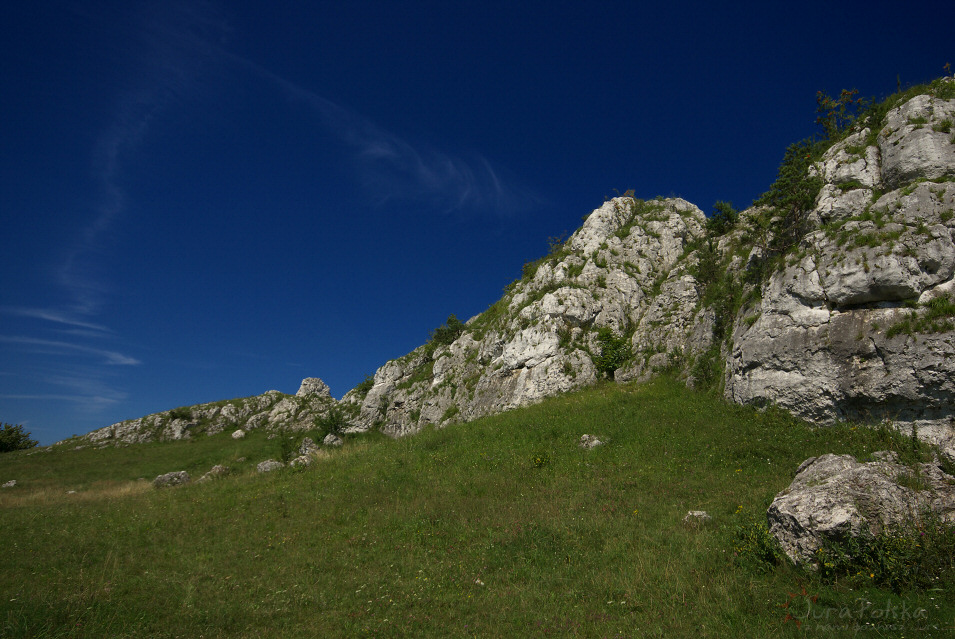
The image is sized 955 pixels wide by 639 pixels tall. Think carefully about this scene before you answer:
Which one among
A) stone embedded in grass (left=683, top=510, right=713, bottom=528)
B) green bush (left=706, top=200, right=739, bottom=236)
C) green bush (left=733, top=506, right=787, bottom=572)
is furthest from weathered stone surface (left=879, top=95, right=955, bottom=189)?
green bush (left=733, top=506, right=787, bottom=572)

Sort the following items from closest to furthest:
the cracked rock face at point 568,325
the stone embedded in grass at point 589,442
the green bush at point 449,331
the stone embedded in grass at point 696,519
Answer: the stone embedded in grass at point 696,519
the stone embedded in grass at point 589,442
the cracked rock face at point 568,325
the green bush at point 449,331

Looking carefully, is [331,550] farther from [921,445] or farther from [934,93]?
[934,93]

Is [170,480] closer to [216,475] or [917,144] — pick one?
[216,475]

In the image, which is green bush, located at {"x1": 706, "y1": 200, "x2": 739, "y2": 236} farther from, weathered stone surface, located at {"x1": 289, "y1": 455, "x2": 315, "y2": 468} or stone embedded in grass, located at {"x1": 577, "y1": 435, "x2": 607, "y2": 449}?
weathered stone surface, located at {"x1": 289, "y1": 455, "x2": 315, "y2": 468}

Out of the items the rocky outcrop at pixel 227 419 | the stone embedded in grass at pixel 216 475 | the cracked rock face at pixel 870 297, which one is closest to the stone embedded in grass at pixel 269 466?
the stone embedded in grass at pixel 216 475

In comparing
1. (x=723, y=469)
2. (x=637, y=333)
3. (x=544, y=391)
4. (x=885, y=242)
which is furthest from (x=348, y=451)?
(x=885, y=242)

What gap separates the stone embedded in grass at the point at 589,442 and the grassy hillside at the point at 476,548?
0.65 metres

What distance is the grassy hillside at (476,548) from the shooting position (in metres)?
9.30

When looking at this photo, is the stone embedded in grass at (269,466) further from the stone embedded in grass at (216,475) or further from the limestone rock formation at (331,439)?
the limestone rock formation at (331,439)

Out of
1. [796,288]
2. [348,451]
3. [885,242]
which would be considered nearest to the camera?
[885,242]

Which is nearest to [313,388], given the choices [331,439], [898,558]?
[331,439]

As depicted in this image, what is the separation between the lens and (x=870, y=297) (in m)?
20.7

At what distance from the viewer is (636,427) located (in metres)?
23.9

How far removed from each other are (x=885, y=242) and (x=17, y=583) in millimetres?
36865
